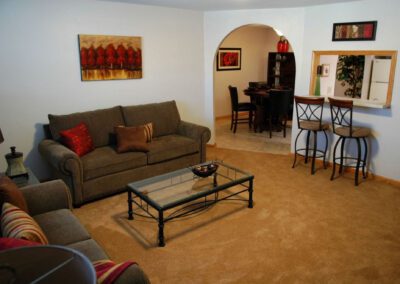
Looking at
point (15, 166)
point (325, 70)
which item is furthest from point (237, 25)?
point (15, 166)

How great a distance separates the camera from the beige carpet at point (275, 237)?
248 cm

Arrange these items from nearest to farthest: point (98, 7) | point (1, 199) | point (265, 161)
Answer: point (1, 199), point (98, 7), point (265, 161)

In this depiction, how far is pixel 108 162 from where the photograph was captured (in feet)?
11.9

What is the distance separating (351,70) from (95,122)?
4.37m

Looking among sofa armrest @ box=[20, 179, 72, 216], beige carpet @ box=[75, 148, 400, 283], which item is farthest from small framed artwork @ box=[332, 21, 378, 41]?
sofa armrest @ box=[20, 179, 72, 216]

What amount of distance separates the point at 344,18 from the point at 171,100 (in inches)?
105

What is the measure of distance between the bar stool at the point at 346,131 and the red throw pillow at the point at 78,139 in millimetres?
2992

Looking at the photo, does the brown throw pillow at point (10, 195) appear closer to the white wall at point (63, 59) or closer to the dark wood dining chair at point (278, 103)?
the white wall at point (63, 59)

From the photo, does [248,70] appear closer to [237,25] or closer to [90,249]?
[237,25]

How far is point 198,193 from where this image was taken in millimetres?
2998

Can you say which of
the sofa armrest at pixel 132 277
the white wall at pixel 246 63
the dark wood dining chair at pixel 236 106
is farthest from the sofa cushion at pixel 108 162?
the white wall at pixel 246 63

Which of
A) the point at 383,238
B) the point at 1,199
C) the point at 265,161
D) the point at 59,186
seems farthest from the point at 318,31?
the point at 1,199

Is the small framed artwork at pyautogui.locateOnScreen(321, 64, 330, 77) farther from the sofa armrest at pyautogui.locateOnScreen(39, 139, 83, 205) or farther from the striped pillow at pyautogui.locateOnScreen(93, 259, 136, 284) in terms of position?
the striped pillow at pyautogui.locateOnScreen(93, 259, 136, 284)

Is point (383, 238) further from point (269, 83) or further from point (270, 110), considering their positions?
point (269, 83)
